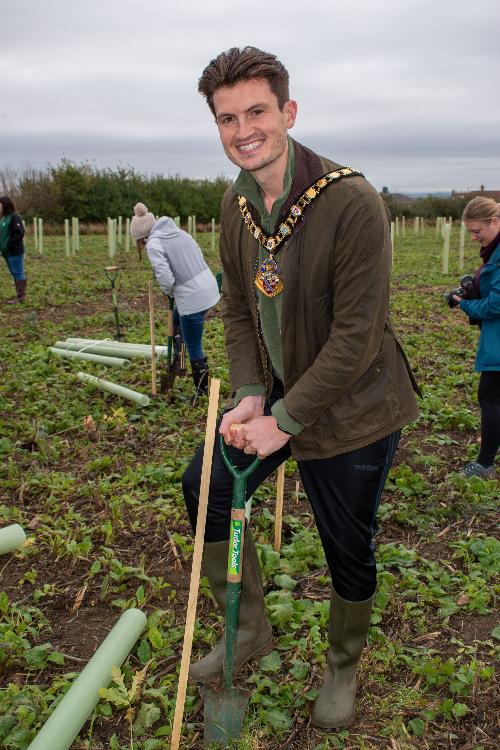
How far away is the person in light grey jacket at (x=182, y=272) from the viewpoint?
6305 millimetres

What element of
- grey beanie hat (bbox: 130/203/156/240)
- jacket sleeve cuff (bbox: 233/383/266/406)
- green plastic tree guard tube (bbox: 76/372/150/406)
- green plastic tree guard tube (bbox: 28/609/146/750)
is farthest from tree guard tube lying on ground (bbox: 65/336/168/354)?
jacket sleeve cuff (bbox: 233/383/266/406)

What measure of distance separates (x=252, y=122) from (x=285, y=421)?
1.01 metres

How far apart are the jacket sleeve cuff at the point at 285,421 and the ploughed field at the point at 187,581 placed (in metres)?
1.27

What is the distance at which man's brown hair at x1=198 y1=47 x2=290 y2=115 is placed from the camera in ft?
6.70

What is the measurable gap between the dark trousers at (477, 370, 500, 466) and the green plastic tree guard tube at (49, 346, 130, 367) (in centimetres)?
441

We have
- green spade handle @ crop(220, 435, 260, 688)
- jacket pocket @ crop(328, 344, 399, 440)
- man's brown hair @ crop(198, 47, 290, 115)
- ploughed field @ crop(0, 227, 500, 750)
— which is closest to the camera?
man's brown hair @ crop(198, 47, 290, 115)

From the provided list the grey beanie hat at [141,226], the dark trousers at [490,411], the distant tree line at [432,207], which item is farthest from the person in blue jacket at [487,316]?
the distant tree line at [432,207]

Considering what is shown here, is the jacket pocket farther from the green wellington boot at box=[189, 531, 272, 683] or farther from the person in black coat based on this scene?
the person in black coat

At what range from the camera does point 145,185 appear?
145 feet

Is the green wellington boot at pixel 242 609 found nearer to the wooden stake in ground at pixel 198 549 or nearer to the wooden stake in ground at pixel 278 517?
the wooden stake in ground at pixel 198 549

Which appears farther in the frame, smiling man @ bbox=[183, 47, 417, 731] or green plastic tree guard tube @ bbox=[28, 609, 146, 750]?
green plastic tree guard tube @ bbox=[28, 609, 146, 750]

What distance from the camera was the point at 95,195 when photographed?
40.1 metres

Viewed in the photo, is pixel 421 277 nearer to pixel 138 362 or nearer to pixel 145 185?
pixel 138 362

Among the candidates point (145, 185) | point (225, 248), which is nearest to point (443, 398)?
point (225, 248)
